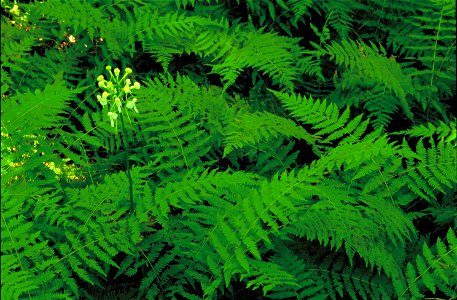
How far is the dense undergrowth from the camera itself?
2.46m

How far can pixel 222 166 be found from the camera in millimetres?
3324

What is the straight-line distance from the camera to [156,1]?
12.4 feet

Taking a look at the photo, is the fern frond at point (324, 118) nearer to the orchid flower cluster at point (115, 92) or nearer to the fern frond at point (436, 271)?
the fern frond at point (436, 271)

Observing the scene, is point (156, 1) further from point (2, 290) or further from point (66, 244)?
point (2, 290)

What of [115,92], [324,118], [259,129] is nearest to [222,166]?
[259,129]

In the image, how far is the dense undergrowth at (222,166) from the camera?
246cm

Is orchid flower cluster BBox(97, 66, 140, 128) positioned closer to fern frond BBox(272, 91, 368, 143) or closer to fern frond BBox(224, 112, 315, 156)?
fern frond BBox(224, 112, 315, 156)

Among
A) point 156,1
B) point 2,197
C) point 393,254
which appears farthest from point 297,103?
point 2,197

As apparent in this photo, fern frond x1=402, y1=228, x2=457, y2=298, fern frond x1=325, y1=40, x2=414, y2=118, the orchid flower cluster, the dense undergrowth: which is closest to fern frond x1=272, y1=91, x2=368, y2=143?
the dense undergrowth

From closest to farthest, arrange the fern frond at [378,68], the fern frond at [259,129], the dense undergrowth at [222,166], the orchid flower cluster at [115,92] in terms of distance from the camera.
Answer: the orchid flower cluster at [115,92] → the dense undergrowth at [222,166] → the fern frond at [259,129] → the fern frond at [378,68]

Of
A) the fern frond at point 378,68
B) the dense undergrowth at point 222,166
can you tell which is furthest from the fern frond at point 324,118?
the fern frond at point 378,68

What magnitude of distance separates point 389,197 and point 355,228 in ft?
1.48

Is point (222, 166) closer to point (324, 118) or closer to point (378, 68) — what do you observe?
point (324, 118)

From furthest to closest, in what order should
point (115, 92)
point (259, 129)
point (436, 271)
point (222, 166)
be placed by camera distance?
point (222, 166) < point (259, 129) < point (436, 271) < point (115, 92)
